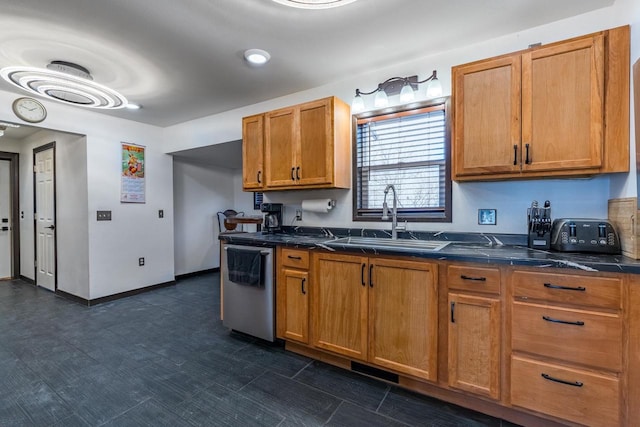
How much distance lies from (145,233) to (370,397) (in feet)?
12.0

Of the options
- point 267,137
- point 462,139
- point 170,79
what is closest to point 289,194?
point 267,137

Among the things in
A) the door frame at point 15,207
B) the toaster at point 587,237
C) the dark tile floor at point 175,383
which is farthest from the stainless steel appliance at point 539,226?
the door frame at point 15,207

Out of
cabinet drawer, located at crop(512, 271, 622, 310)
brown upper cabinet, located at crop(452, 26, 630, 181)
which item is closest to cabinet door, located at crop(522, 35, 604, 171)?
brown upper cabinet, located at crop(452, 26, 630, 181)

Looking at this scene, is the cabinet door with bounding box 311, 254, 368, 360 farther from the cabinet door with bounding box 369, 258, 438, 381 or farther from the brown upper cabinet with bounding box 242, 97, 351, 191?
the brown upper cabinet with bounding box 242, 97, 351, 191

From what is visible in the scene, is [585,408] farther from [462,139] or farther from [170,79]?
[170,79]

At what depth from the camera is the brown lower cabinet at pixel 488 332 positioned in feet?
4.35

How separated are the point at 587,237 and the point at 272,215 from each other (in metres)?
2.44

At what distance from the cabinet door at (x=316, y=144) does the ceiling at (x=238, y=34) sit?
373mm

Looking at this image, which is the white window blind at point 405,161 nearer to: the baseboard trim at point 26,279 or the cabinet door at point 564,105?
the cabinet door at point 564,105

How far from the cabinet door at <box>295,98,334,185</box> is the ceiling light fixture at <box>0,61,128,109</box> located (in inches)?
68.2

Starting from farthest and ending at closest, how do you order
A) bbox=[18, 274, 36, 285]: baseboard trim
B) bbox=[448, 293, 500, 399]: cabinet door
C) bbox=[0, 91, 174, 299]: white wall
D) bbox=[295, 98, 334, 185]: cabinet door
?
1. bbox=[18, 274, 36, 285]: baseboard trim
2. bbox=[0, 91, 174, 299]: white wall
3. bbox=[295, 98, 334, 185]: cabinet door
4. bbox=[448, 293, 500, 399]: cabinet door

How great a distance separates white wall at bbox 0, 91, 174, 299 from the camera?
3445 mm

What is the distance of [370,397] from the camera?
179 centimetres

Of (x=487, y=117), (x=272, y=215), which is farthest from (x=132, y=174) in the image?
(x=487, y=117)
